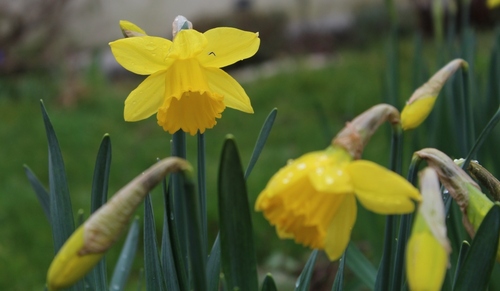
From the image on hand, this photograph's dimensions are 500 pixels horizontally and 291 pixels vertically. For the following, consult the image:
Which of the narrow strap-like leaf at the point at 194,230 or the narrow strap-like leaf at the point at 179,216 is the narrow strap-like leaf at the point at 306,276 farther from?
the narrow strap-like leaf at the point at 194,230

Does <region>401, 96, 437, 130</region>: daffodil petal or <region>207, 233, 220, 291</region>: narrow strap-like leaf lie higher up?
<region>401, 96, 437, 130</region>: daffodil petal

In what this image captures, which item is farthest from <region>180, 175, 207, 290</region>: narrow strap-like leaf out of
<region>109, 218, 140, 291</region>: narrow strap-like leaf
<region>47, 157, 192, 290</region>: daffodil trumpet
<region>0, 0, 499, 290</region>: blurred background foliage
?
<region>0, 0, 499, 290</region>: blurred background foliage

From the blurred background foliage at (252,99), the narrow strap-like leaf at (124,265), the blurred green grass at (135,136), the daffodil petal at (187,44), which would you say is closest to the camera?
the daffodil petal at (187,44)

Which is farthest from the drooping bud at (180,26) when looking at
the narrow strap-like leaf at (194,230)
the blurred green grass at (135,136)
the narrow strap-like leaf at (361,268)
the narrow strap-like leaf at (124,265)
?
the blurred green grass at (135,136)

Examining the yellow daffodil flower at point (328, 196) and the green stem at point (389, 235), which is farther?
the green stem at point (389, 235)

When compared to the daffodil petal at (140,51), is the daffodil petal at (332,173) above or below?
below

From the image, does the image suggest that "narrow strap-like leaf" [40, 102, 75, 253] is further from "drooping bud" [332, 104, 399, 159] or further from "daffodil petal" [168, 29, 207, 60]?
"drooping bud" [332, 104, 399, 159]

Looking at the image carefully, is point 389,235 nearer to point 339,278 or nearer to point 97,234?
point 339,278

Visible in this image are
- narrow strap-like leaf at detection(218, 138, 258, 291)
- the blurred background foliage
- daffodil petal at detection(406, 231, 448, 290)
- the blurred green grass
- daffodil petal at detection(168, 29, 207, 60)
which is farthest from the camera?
the blurred green grass

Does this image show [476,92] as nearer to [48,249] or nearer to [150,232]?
[150,232]
